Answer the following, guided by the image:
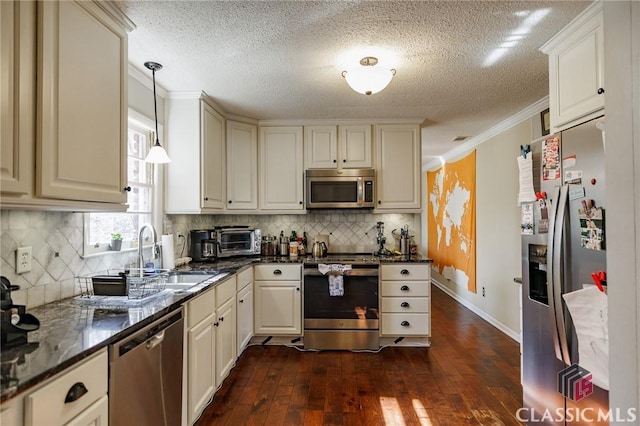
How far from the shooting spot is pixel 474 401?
2293mm

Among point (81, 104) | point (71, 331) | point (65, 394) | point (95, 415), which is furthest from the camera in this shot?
point (81, 104)

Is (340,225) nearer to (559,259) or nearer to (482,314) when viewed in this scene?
(482,314)

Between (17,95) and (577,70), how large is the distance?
265cm

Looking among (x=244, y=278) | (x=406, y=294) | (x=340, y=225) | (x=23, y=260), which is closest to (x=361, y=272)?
(x=406, y=294)

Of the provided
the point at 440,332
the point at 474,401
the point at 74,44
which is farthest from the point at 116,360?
the point at 440,332

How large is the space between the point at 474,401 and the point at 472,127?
2.93m

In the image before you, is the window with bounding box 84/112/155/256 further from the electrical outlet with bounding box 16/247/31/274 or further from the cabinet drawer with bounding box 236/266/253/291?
the cabinet drawer with bounding box 236/266/253/291

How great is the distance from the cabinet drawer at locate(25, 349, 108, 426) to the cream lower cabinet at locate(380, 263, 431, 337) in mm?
2486

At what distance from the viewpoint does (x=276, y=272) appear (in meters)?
3.26

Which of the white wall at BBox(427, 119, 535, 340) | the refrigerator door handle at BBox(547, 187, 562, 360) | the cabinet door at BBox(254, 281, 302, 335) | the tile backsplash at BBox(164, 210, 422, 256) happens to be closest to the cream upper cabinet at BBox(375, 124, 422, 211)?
the tile backsplash at BBox(164, 210, 422, 256)

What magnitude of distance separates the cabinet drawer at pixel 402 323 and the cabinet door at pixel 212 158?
202cm

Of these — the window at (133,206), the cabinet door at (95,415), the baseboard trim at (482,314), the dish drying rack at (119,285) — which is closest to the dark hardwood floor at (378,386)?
the baseboard trim at (482,314)

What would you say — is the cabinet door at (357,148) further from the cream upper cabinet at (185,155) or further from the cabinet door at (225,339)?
the cabinet door at (225,339)

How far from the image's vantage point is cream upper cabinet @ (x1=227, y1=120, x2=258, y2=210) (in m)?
3.44
